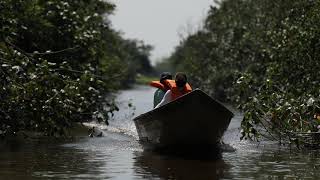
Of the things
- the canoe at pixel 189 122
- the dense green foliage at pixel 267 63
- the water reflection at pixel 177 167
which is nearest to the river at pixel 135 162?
the water reflection at pixel 177 167

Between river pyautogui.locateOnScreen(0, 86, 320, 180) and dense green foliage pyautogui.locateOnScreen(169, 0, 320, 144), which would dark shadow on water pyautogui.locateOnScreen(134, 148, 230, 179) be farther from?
dense green foliage pyautogui.locateOnScreen(169, 0, 320, 144)

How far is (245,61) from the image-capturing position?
3681 cm

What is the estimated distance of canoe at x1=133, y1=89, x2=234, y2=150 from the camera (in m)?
13.7

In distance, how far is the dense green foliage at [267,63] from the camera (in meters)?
15.1

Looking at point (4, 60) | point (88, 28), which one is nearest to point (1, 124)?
point (4, 60)

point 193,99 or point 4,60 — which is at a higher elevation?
A: point 4,60

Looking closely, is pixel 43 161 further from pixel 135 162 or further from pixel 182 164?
pixel 182 164

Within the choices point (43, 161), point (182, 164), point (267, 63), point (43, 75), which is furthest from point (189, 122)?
point (267, 63)

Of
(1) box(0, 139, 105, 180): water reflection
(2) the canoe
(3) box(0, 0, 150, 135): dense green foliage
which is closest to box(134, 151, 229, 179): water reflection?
(2) the canoe

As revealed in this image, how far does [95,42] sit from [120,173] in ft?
38.6

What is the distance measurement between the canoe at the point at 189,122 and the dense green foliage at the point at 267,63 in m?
0.67

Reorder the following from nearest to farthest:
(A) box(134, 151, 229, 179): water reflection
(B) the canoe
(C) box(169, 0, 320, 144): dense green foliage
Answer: (A) box(134, 151, 229, 179): water reflection < (B) the canoe < (C) box(169, 0, 320, 144): dense green foliage

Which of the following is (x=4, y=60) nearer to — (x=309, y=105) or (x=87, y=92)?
(x=87, y=92)

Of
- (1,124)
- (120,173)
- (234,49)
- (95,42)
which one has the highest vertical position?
(234,49)
